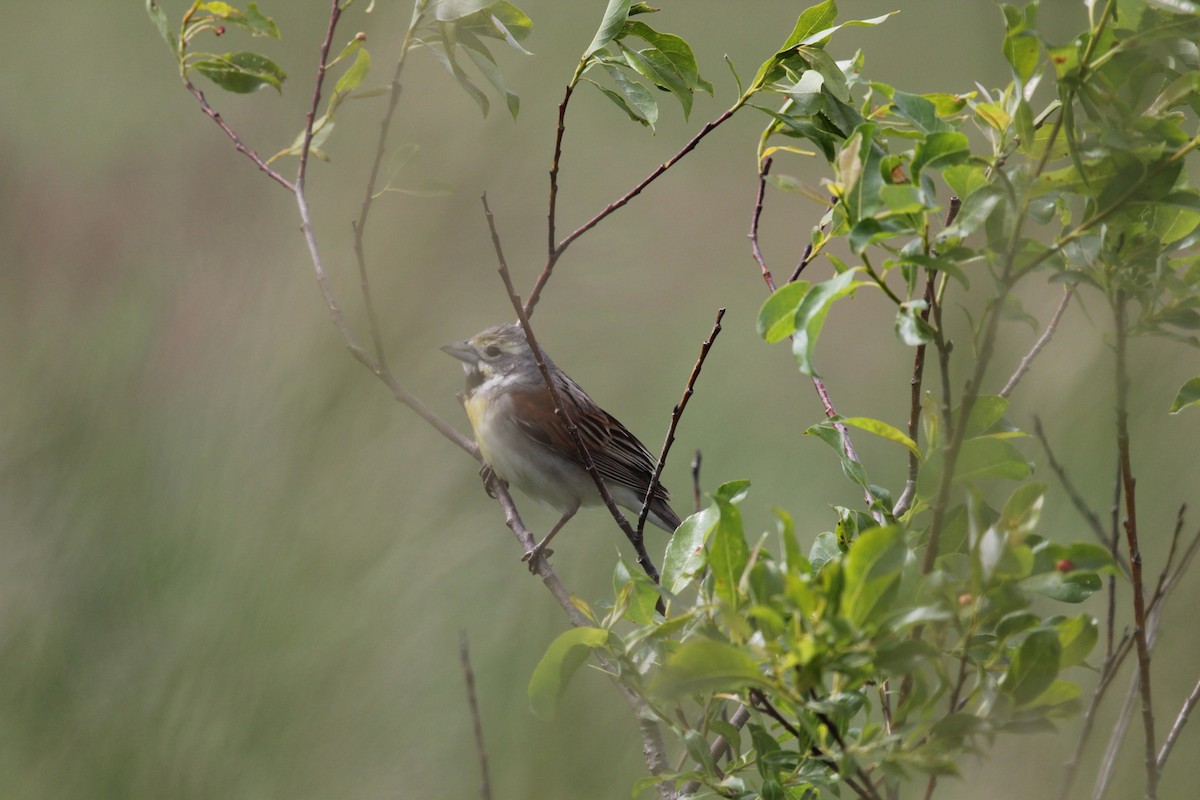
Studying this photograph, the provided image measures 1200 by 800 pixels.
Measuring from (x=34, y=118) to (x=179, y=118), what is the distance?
1.38m

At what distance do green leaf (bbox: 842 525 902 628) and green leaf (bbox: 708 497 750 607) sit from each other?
0.16 m

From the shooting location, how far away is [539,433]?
151 inches

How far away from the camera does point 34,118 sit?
744 cm

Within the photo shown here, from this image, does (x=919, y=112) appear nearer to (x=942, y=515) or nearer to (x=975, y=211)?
(x=975, y=211)

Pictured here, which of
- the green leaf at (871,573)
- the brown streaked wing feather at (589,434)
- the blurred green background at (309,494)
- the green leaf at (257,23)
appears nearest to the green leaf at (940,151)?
the green leaf at (871,573)

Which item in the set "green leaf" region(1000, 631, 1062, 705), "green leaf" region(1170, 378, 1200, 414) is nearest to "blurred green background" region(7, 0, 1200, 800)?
"green leaf" region(1170, 378, 1200, 414)

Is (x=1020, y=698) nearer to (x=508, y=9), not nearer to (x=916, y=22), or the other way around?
(x=508, y=9)

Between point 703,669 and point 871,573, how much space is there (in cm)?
18

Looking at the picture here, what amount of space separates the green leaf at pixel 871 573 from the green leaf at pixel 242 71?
1557 mm

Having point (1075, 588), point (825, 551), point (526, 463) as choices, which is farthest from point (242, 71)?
point (526, 463)

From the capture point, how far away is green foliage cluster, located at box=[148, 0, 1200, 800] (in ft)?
3.47

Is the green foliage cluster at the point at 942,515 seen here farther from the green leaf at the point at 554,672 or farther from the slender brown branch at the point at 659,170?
the slender brown branch at the point at 659,170

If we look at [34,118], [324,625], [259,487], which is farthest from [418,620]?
[34,118]

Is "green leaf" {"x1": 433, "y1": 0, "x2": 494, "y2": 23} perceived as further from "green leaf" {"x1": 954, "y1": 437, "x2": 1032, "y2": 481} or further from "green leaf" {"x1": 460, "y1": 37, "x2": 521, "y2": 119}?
"green leaf" {"x1": 954, "y1": 437, "x2": 1032, "y2": 481}
